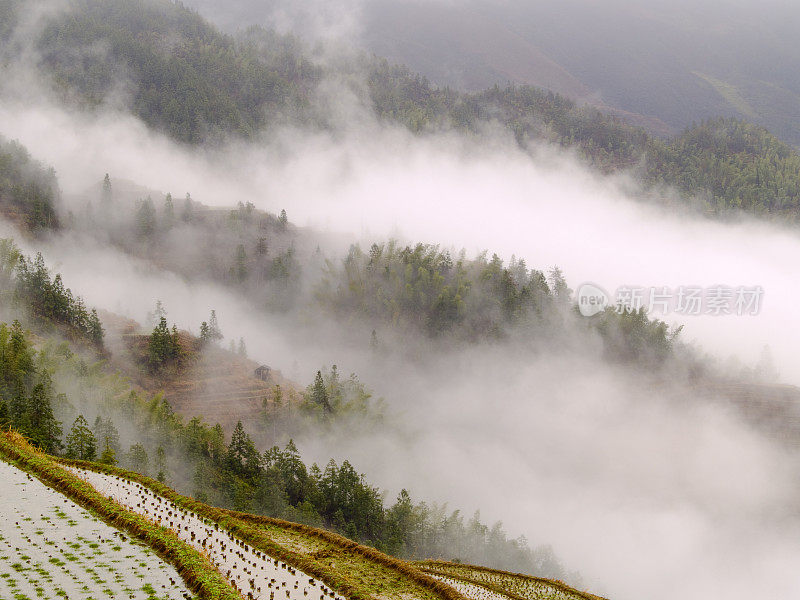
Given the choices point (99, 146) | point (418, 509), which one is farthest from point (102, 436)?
point (99, 146)

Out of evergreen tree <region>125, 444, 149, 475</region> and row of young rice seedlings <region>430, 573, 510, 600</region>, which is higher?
row of young rice seedlings <region>430, 573, 510, 600</region>

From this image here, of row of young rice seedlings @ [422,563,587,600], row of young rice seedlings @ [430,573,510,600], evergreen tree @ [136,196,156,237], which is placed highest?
evergreen tree @ [136,196,156,237]

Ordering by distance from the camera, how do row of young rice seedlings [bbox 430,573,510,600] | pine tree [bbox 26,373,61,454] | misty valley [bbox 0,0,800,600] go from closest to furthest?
1. row of young rice seedlings [bbox 430,573,510,600]
2. pine tree [bbox 26,373,61,454]
3. misty valley [bbox 0,0,800,600]

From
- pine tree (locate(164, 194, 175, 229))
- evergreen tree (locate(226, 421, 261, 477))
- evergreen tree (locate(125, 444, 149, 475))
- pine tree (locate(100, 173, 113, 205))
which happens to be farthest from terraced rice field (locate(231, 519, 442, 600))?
pine tree (locate(100, 173, 113, 205))

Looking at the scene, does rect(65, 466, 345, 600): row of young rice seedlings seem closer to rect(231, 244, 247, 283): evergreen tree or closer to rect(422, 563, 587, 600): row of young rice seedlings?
rect(422, 563, 587, 600): row of young rice seedlings

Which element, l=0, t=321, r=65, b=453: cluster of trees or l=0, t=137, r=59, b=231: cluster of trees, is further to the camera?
l=0, t=137, r=59, b=231: cluster of trees

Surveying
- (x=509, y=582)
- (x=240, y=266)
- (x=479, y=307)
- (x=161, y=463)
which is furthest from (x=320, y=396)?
(x=509, y=582)
